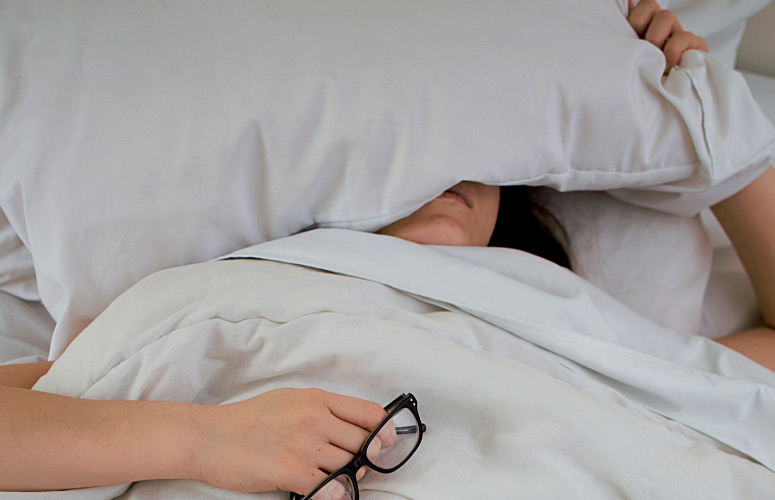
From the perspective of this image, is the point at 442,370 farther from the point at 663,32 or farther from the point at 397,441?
the point at 663,32

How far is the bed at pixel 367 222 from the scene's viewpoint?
0.54 m

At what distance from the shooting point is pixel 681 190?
2.70ft

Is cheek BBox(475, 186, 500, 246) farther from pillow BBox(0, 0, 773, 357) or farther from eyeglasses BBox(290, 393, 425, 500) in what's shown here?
eyeglasses BBox(290, 393, 425, 500)

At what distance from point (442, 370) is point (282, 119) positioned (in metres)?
0.32

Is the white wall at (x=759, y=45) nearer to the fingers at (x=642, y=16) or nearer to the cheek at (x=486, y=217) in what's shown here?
the fingers at (x=642, y=16)

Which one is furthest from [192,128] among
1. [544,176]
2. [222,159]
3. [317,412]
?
[544,176]

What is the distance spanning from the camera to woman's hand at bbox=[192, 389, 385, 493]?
19.1 inches

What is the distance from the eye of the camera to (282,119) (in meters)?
0.64

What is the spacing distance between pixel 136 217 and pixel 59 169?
0.29 feet

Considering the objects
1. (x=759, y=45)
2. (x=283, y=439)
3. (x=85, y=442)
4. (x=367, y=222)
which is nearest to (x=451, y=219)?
(x=367, y=222)

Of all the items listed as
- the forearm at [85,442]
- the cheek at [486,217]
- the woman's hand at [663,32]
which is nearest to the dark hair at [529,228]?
the cheek at [486,217]

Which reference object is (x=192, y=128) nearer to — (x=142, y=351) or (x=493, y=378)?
(x=142, y=351)

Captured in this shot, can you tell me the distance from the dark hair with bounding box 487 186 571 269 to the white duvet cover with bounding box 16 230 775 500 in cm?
32

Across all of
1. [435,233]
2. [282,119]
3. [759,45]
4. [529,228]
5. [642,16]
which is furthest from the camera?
[759,45]
